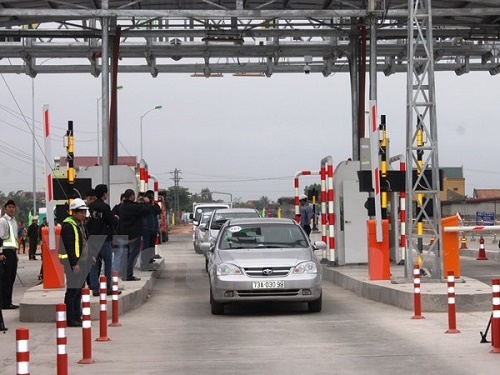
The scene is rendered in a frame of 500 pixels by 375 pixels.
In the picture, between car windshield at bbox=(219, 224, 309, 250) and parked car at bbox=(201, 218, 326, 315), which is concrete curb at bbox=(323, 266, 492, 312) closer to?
parked car at bbox=(201, 218, 326, 315)

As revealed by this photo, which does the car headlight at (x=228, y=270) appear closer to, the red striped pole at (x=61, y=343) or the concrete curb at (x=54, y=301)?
the concrete curb at (x=54, y=301)

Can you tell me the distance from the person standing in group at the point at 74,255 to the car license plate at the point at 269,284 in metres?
2.92

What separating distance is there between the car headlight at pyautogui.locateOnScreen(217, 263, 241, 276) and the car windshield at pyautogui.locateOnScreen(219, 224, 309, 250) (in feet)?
3.25

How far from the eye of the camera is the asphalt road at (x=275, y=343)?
1155 cm

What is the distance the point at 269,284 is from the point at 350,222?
10087mm

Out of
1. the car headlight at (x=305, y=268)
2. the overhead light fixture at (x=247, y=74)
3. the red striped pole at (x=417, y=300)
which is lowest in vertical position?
the red striped pole at (x=417, y=300)

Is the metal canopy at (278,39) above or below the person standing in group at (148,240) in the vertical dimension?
above

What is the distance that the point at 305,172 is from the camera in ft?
98.6

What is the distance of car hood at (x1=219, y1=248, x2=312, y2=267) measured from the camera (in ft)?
58.0

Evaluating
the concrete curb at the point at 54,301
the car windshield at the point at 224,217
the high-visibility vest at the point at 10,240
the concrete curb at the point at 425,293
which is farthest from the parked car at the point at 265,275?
the car windshield at the point at 224,217

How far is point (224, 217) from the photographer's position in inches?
1291

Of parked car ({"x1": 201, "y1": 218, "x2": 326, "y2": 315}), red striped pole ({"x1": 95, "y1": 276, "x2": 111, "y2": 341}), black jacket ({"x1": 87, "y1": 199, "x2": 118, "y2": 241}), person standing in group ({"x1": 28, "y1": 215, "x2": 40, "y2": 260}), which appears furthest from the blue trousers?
person standing in group ({"x1": 28, "y1": 215, "x2": 40, "y2": 260})

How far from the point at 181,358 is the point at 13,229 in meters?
7.51

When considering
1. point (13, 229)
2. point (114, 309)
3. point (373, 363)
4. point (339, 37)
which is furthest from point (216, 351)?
point (339, 37)
